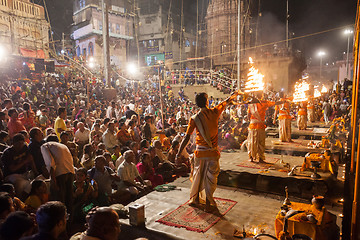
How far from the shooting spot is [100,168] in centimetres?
578

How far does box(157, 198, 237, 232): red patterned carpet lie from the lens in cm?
432

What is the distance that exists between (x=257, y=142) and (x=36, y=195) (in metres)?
5.72

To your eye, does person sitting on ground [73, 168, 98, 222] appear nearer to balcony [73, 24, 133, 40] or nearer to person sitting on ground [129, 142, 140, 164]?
person sitting on ground [129, 142, 140, 164]

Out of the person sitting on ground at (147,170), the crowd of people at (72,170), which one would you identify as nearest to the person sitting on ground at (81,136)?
the crowd of people at (72,170)

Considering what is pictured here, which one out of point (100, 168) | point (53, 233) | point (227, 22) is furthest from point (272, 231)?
point (227, 22)

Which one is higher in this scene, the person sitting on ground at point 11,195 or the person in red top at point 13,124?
the person in red top at point 13,124

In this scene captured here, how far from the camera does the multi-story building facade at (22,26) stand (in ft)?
108

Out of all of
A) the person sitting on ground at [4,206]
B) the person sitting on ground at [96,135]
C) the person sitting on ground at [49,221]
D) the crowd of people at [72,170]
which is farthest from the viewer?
the person sitting on ground at [96,135]

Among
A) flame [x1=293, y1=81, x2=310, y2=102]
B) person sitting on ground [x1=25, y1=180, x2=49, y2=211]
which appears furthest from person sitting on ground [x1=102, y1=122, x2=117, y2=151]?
flame [x1=293, y1=81, x2=310, y2=102]

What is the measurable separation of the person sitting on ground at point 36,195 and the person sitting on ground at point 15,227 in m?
1.90

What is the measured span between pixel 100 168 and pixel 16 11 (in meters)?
38.9

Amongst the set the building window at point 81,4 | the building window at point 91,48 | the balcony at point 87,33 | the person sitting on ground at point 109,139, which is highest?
the building window at point 81,4

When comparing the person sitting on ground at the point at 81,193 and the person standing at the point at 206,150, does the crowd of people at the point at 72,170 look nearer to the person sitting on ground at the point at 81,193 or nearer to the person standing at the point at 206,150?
the person sitting on ground at the point at 81,193

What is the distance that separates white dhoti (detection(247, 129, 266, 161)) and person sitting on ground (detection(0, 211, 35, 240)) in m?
6.19
